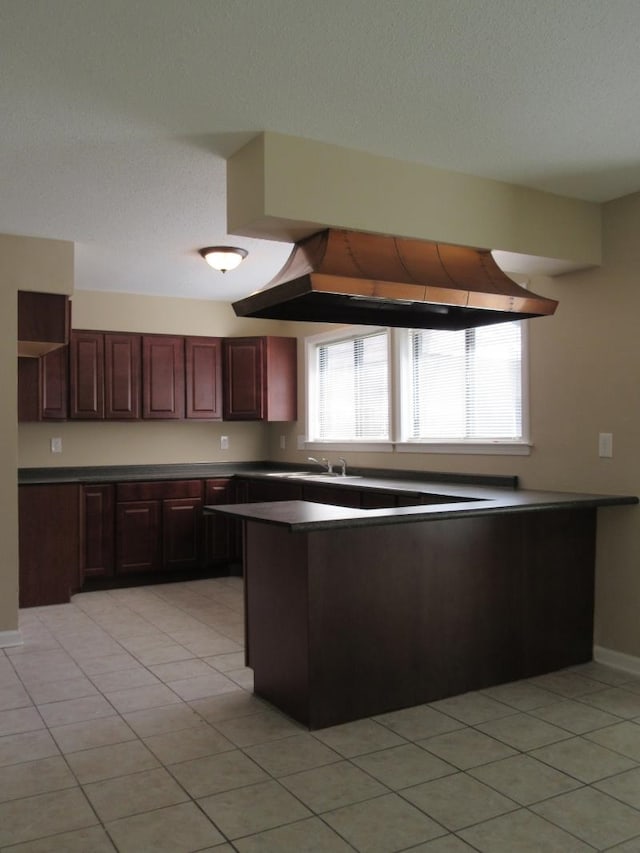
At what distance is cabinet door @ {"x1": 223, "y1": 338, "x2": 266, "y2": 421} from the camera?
6.87m

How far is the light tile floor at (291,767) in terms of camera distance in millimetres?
2323

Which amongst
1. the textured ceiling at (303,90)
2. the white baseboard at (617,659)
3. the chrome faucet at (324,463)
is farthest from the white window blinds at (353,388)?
the white baseboard at (617,659)

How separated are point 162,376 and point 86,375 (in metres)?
0.65

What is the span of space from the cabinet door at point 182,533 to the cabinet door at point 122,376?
2.77 ft

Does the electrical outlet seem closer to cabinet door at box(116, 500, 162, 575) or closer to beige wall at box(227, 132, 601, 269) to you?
beige wall at box(227, 132, 601, 269)

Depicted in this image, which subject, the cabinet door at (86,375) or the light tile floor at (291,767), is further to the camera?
the cabinet door at (86,375)

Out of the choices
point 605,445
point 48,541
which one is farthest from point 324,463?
point 605,445

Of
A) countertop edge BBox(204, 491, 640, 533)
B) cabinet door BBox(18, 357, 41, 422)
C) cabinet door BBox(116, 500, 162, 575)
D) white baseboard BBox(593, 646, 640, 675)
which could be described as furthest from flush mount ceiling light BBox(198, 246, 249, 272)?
white baseboard BBox(593, 646, 640, 675)

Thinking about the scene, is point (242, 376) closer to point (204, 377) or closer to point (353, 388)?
point (204, 377)

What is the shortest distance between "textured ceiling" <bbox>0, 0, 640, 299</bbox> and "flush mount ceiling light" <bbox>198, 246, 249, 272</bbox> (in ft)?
2.68

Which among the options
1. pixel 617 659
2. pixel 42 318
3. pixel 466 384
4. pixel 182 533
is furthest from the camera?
pixel 182 533

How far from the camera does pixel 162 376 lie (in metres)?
6.59

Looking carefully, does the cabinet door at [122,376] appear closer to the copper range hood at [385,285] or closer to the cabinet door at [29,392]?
the cabinet door at [29,392]

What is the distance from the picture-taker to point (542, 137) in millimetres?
3209
